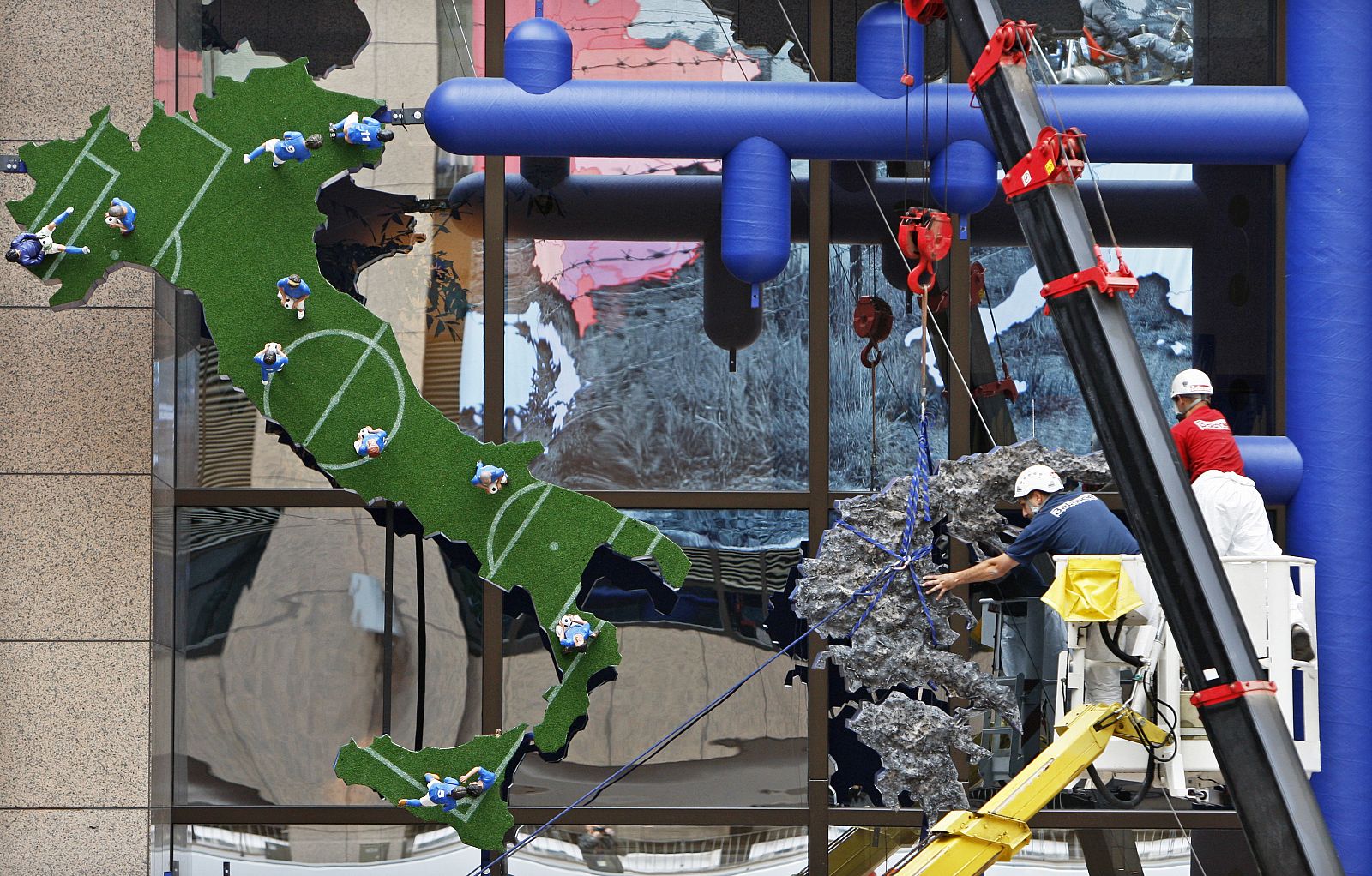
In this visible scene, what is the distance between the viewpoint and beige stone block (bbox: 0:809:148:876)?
1045 centimetres

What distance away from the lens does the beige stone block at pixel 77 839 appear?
34.3 ft

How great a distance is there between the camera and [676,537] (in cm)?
1091

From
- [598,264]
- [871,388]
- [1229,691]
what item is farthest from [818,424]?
[1229,691]

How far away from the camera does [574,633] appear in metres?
9.58

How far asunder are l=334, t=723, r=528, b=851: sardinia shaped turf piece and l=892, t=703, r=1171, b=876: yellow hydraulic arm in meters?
2.61

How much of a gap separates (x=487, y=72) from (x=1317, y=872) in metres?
7.54

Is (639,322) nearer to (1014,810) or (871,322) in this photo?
(871,322)

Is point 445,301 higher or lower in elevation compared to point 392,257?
lower

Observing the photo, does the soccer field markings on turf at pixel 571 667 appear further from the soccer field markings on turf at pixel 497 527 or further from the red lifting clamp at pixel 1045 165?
the red lifting clamp at pixel 1045 165

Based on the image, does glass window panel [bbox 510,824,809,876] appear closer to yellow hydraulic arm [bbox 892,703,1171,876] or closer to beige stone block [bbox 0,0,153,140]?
yellow hydraulic arm [bbox 892,703,1171,876]

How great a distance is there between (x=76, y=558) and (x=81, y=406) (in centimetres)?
97

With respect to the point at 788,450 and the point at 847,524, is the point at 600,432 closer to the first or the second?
the point at 788,450

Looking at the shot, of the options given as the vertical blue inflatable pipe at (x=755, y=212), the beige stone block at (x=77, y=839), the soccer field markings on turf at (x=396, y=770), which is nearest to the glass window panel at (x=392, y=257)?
the vertical blue inflatable pipe at (x=755, y=212)

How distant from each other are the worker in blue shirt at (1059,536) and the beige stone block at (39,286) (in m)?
5.35
